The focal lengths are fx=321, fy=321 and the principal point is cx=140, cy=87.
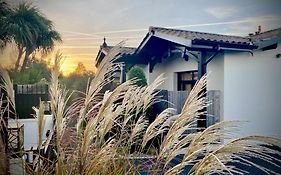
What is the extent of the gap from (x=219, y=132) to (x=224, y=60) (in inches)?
36.7

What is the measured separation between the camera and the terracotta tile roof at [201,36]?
2430 mm

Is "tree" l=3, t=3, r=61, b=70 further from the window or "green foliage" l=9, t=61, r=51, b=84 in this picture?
the window

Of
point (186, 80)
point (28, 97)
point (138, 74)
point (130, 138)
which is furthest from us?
A: point (186, 80)

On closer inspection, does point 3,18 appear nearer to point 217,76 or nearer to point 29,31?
point 29,31

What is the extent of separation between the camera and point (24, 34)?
2.24 m

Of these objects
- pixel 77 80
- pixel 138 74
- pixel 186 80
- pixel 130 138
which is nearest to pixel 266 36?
pixel 186 80

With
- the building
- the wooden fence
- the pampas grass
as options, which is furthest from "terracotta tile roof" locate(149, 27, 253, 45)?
the wooden fence

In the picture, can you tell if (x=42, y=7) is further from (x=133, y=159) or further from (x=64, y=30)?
(x=133, y=159)

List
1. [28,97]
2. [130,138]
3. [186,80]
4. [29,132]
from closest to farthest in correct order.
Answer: [130,138]
[29,132]
[28,97]
[186,80]

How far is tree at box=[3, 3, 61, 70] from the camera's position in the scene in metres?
2.22

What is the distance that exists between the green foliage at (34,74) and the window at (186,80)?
0.97 meters

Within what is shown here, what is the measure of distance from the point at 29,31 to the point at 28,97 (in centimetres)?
46

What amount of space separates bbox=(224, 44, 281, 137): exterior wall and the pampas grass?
0.58 m

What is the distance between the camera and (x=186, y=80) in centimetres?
249
